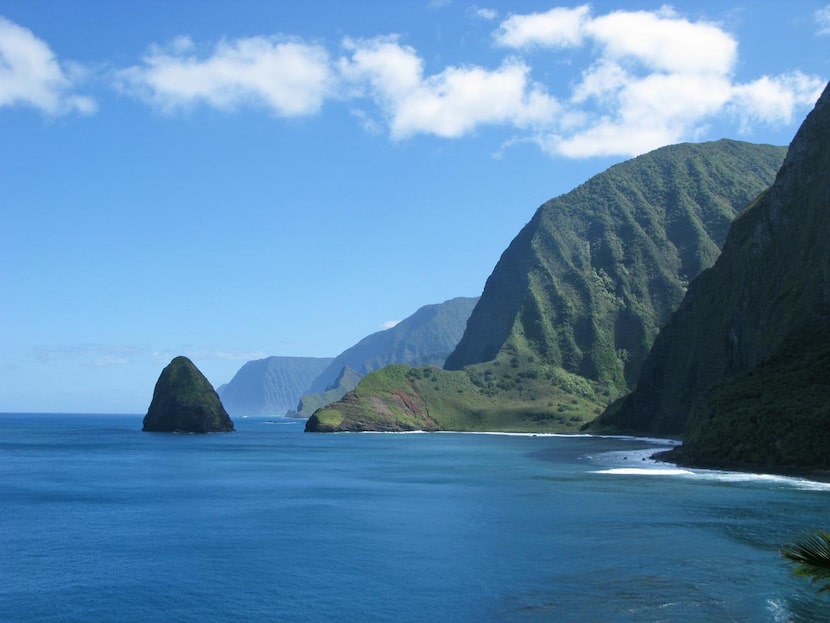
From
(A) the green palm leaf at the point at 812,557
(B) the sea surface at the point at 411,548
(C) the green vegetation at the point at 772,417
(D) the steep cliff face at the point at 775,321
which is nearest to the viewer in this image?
(A) the green palm leaf at the point at 812,557

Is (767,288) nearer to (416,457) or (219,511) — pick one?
(416,457)

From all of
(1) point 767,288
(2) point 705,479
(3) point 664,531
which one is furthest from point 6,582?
(1) point 767,288

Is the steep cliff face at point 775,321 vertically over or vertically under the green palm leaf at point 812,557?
over

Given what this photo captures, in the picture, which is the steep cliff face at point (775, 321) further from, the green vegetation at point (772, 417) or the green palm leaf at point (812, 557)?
the green palm leaf at point (812, 557)

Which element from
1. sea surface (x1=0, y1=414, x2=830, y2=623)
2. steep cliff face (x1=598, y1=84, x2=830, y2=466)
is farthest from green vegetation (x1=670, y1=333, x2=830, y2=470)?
sea surface (x1=0, y1=414, x2=830, y2=623)

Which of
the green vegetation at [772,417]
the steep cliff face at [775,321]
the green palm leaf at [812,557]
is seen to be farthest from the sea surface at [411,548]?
the green palm leaf at [812,557]

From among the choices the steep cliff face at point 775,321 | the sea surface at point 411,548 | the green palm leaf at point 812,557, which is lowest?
the sea surface at point 411,548
